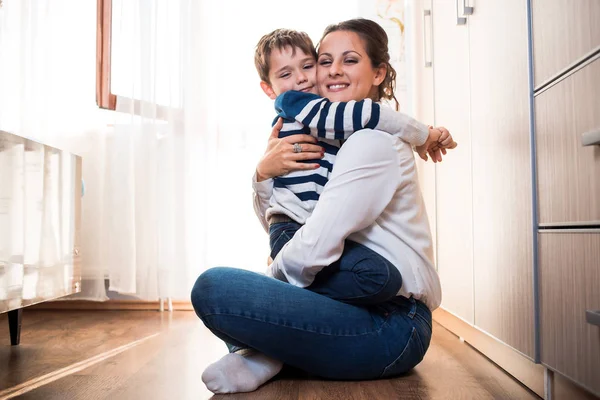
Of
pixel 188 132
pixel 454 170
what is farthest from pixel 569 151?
→ pixel 188 132

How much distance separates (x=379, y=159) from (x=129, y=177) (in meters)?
1.89

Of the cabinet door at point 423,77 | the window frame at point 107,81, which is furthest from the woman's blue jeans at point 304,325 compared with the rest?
the window frame at point 107,81

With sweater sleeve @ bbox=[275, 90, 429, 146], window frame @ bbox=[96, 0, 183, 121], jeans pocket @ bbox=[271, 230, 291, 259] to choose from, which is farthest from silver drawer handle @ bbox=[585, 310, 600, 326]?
window frame @ bbox=[96, 0, 183, 121]

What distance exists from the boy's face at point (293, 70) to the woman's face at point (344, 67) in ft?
0.10

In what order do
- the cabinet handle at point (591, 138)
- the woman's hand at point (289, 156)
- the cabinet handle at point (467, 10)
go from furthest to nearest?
the cabinet handle at point (467, 10)
the woman's hand at point (289, 156)
the cabinet handle at point (591, 138)

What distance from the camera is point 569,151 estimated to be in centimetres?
103

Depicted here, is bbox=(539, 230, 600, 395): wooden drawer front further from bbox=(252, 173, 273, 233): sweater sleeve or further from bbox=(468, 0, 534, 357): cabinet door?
bbox=(252, 173, 273, 233): sweater sleeve

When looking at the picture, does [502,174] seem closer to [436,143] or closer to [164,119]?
[436,143]

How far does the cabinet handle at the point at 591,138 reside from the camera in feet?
2.89

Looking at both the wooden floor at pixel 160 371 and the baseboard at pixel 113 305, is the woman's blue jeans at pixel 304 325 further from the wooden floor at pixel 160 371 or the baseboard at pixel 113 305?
the baseboard at pixel 113 305

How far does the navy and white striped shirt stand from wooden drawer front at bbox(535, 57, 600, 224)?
0.27 m

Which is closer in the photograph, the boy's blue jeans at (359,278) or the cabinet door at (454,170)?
the boy's blue jeans at (359,278)

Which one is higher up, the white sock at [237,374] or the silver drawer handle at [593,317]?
the silver drawer handle at [593,317]

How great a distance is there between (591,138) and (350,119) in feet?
1.59
